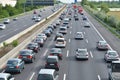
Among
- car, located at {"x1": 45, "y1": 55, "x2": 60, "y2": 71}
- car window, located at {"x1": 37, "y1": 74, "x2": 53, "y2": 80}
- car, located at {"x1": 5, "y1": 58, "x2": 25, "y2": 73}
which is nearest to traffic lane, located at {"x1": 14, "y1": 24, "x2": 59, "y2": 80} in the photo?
car, located at {"x1": 5, "y1": 58, "x2": 25, "y2": 73}

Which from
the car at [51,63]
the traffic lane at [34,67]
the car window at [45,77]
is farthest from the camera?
the car at [51,63]

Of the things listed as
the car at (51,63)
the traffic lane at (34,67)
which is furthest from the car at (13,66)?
the car at (51,63)

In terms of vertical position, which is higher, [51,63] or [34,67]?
[51,63]

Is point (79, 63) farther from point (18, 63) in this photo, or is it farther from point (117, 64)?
point (117, 64)

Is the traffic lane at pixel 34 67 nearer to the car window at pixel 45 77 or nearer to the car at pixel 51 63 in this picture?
the car at pixel 51 63

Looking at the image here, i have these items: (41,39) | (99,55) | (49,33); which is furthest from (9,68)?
(49,33)

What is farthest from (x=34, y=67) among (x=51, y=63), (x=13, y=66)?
(x=13, y=66)

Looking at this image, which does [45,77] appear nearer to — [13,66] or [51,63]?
[13,66]

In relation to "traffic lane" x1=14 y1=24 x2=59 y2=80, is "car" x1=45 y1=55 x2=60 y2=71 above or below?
above

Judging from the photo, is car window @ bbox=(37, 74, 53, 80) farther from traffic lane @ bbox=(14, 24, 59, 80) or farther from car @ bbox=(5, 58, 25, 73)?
car @ bbox=(5, 58, 25, 73)

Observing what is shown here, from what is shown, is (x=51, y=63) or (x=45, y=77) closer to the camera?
(x=45, y=77)

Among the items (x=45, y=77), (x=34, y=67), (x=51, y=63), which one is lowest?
(x=34, y=67)

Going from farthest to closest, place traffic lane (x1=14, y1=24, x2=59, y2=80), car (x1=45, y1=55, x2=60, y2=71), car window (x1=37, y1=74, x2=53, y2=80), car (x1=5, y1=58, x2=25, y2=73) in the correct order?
car (x1=45, y1=55, x2=60, y2=71), car (x1=5, y1=58, x2=25, y2=73), traffic lane (x1=14, y1=24, x2=59, y2=80), car window (x1=37, y1=74, x2=53, y2=80)

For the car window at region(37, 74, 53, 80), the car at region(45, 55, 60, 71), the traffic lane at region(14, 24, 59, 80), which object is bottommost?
the traffic lane at region(14, 24, 59, 80)
